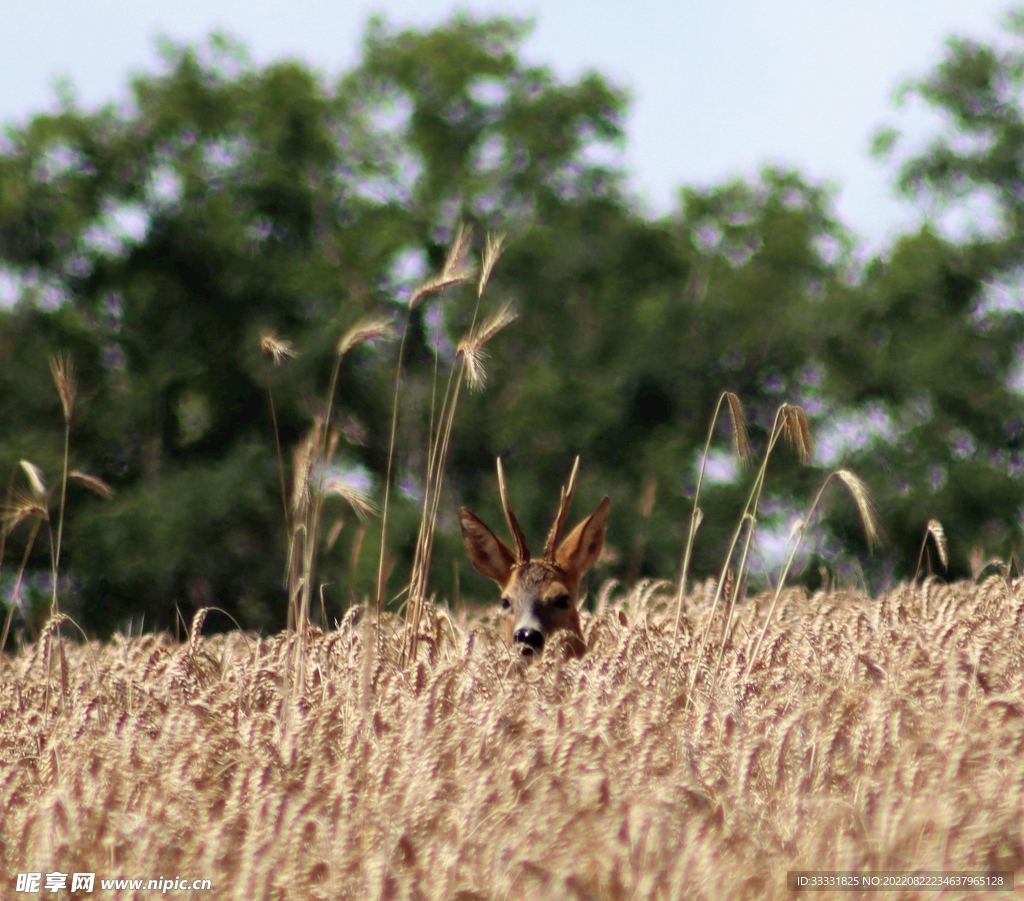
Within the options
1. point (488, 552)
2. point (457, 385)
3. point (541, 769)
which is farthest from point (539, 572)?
point (541, 769)

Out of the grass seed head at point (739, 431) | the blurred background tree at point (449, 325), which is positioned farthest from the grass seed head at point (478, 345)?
the blurred background tree at point (449, 325)

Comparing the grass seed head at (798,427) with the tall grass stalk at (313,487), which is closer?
the tall grass stalk at (313,487)

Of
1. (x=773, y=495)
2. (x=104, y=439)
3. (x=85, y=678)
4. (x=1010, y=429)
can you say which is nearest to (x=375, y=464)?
(x=104, y=439)

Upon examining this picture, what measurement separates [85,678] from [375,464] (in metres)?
19.6

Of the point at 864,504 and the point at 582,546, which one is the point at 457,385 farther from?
the point at 582,546

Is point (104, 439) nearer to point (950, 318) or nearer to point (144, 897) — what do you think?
point (950, 318)

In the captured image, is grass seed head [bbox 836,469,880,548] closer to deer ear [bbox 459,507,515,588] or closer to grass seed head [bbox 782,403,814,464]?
grass seed head [bbox 782,403,814,464]

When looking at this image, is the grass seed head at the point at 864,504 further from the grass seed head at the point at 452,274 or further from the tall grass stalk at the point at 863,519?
the grass seed head at the point at 452,274

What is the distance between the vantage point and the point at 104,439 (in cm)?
2473

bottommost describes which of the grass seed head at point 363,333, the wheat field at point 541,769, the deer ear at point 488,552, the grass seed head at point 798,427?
the wheat field at point 541,769

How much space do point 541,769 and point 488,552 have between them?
13.7 ft

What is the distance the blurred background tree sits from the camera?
2362 centimetres

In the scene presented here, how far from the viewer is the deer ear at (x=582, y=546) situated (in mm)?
7777

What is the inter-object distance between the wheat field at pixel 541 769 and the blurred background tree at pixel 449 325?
1612 centimetres
